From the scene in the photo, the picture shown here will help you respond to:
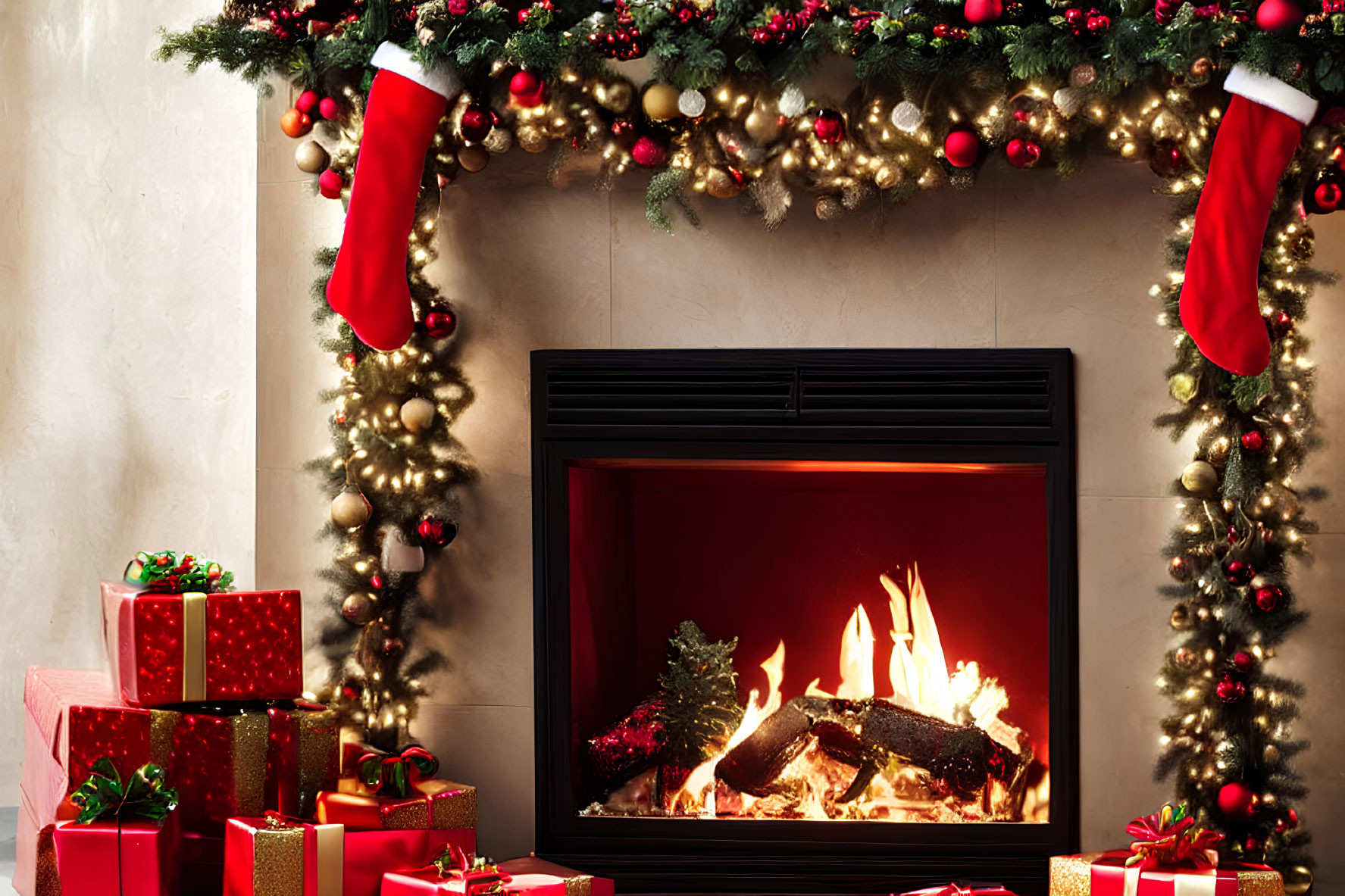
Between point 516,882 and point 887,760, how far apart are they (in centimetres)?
83

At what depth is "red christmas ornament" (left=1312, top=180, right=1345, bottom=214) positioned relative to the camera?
7.90 feet

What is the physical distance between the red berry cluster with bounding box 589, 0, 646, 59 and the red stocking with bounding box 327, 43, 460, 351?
11.8 inches

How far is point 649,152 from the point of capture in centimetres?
254

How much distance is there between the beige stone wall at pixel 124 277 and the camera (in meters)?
3.33

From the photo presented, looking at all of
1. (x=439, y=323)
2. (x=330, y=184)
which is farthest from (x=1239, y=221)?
(x=330, y=184)

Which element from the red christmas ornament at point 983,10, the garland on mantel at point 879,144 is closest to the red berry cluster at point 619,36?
the garland on mantel at point 879,144

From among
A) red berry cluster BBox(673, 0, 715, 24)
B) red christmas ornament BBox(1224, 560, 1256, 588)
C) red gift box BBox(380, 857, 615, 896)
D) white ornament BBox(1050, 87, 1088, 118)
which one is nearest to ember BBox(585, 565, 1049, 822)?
red gift box BBox(380, 857, 615, 896)

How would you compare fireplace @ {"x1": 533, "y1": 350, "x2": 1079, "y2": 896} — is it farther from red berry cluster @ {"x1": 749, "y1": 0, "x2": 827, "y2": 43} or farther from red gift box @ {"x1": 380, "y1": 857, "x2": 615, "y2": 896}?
red berry cluster @ {"x1": 749, "y1": 0, "x2": 827, "y2": 43}

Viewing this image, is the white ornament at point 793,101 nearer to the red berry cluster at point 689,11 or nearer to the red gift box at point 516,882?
the red berry cluster at point 689,11

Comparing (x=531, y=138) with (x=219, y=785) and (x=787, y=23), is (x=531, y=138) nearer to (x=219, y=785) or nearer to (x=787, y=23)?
(x=787, y=23)

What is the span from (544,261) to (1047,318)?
1044 mm

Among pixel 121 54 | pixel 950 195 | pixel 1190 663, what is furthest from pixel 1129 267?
pixel 121 54

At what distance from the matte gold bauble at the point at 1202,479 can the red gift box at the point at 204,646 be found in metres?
1.76

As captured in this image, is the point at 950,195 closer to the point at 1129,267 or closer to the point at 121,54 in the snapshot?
the point at 1129,267
